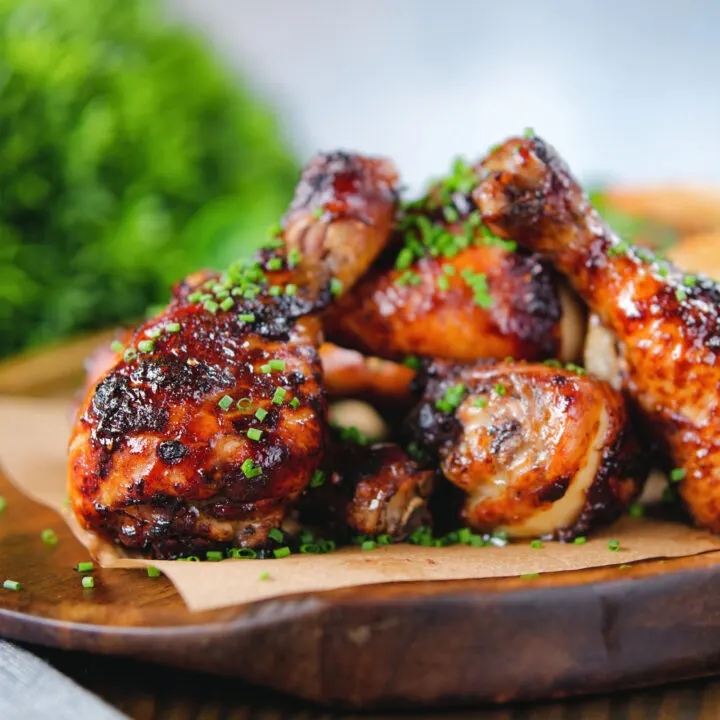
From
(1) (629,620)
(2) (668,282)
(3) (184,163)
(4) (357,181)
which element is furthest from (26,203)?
(1) (629,620)

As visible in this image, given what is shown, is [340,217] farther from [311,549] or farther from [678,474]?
[678,474]

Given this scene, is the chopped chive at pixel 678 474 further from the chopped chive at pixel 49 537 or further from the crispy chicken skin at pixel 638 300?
the chopped chive at pixel 49 537

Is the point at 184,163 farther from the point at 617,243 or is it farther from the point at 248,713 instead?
the point at 248,713

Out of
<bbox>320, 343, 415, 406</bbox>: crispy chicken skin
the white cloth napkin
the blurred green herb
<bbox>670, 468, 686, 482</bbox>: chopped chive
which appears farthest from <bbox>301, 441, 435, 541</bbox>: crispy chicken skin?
the blurred green herb

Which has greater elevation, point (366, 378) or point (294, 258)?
point (294, 258)

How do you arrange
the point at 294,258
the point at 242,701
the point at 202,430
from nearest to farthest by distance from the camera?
the point at 242,701 → the point at 202,430 → the point at 294,258

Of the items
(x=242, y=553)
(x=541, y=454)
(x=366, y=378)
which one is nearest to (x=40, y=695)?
(x=242, y=553)

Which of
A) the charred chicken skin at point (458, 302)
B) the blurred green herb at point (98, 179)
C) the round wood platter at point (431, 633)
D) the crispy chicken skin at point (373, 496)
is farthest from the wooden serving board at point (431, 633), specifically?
the blurred green herb at point (98, 179)
